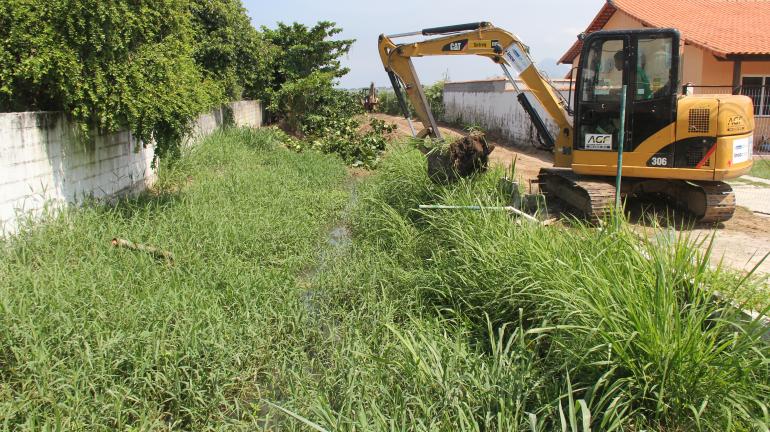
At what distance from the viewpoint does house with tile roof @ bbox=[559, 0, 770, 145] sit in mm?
16141

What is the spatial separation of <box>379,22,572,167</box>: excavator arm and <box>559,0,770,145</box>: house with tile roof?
7373 millimetres

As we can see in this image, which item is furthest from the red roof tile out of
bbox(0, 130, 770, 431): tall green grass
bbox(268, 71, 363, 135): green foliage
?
bbox(0, 130, 770, 431): tall green grass

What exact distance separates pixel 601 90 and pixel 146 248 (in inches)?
232

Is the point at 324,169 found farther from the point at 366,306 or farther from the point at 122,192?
the point at 366,306

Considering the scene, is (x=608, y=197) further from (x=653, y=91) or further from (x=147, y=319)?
(x=147, y=319)

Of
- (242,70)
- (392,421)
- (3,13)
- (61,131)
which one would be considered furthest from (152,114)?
(242,70)

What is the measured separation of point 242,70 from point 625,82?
1306cm

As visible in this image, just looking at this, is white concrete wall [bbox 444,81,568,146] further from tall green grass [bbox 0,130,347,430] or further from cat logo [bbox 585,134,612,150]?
tall green grass [bbox 0,130,347,430]

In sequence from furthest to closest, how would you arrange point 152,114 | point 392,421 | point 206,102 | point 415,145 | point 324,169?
point 324,169 < point 415,145 < point 206,102 < point 152,114 < point 392,421

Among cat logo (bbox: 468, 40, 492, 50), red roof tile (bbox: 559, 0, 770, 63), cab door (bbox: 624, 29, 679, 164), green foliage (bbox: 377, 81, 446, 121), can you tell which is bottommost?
cab door (bbox: 624, 29, 679, 164)

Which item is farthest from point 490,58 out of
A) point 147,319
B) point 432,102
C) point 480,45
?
point 432,102

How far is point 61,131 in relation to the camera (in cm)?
679

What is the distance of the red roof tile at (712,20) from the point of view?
1616cm

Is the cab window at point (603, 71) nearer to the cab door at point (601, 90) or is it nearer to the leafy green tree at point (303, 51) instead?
the cab door at point (601, 90)
